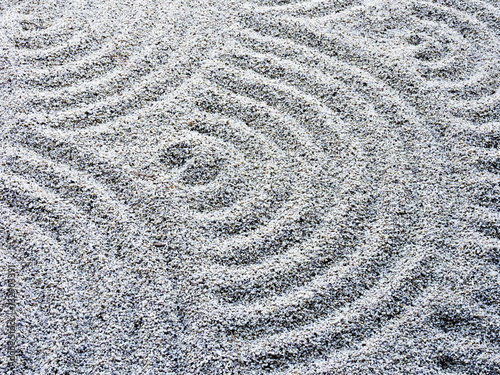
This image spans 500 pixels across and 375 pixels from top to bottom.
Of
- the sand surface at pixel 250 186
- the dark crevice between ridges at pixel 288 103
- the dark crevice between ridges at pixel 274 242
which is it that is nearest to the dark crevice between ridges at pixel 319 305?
the sand surface at pixel 250 186

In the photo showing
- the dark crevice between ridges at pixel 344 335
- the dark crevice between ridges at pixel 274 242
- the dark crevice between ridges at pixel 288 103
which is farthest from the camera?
the dark crevice between ridges at pixel 288 103

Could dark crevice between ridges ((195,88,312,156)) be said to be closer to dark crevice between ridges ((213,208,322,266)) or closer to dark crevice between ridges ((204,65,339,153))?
dark crevice between ridges ((204,65,339,153))

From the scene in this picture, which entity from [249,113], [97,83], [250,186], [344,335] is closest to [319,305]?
[344,335]

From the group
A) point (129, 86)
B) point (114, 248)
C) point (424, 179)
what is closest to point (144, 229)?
point (114, 248)

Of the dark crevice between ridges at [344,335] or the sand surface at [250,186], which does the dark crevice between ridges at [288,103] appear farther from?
the dark crevice between ridges at [344,335]

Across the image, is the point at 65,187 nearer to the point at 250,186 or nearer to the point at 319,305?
the point at 250,186

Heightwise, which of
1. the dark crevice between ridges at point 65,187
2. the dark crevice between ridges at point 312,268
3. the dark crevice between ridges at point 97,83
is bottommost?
the dark crevice between ridges at point 312,268

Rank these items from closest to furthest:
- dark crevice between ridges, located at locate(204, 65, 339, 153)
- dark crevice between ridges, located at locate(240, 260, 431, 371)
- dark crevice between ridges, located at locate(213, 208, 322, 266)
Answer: dark crevice between ridges, located at locate(240, 260, 431, 371)
dark crevice between ridges, located at locate(213, 208, 322, 266)
dark crevice between ridges, located at locate(204, 65, 339, 153)

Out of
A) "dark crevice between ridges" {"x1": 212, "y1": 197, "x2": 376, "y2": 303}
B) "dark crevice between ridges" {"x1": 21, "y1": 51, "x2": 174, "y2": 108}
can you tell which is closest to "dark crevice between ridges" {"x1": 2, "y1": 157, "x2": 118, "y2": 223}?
"dark crevice between ridges" {"x1": 21, "y1": 51, "x2": 174, "y2": 108}
